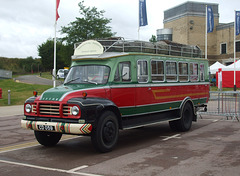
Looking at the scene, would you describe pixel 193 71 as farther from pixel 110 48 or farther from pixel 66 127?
pixel 66 127

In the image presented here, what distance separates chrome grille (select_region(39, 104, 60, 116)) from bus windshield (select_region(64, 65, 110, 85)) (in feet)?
4.09

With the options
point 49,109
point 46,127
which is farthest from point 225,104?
point 46,127

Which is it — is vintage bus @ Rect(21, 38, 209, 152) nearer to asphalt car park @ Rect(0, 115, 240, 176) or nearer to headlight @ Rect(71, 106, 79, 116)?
headlight @ Rect(71, 106, 79, 116)

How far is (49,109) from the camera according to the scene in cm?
748

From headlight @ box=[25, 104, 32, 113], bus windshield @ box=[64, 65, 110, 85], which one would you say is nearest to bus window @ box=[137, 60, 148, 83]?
bus windshield @ box=[64, 65, 110, 85]

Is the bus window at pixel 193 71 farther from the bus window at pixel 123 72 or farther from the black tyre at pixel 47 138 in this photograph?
Answer: the black tyre at pixel 47 138

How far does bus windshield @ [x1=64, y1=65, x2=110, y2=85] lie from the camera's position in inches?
326

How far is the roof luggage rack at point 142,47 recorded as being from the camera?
29.1 ft

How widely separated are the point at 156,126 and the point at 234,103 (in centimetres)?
436

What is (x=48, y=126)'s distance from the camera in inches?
288

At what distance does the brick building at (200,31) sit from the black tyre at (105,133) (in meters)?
55.0

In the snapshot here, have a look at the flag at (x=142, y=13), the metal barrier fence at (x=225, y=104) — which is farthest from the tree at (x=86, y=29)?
the metal barrier fence at (x=225, y=104)

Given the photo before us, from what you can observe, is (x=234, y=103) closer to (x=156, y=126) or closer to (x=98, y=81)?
(x=156, y=126)

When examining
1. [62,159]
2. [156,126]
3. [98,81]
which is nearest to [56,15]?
[156,126]
